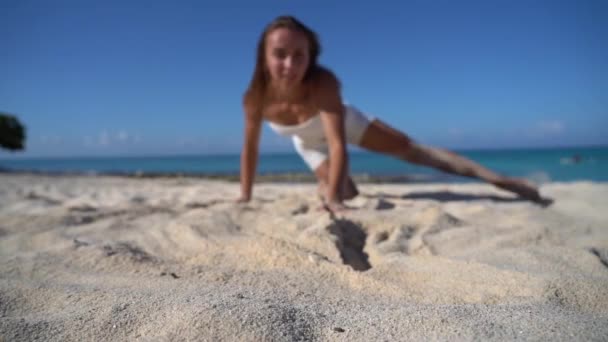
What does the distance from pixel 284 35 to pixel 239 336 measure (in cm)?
193

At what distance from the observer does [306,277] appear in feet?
3.85

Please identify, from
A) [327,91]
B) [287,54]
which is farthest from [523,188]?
[287,54]

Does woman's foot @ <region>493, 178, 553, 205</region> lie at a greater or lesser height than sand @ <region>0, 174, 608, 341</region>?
greater

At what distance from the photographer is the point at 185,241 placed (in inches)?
63.7

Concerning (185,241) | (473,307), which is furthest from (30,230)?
(473,307)

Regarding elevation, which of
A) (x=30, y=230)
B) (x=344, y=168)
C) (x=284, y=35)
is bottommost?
(x=30, y=230)

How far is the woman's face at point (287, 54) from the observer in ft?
7.64

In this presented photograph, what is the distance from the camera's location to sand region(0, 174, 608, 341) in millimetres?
808

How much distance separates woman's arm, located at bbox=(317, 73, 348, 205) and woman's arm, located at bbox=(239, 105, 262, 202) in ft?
1.83

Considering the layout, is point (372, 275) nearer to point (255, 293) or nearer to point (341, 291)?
point (341, 291)

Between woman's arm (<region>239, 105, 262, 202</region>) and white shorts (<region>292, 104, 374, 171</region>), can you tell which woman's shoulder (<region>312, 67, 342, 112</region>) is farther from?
woman's arm (<region>239, 105, 262, 202</region>)

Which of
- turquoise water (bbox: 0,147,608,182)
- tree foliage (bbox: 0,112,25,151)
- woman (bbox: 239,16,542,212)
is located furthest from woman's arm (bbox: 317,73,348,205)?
tree foliage (bbox: 0,112,25,151)

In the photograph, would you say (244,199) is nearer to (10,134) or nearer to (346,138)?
(346,138)

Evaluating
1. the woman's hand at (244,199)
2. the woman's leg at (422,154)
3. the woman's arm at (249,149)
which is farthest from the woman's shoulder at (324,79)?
the woman's hand at (244,199)
